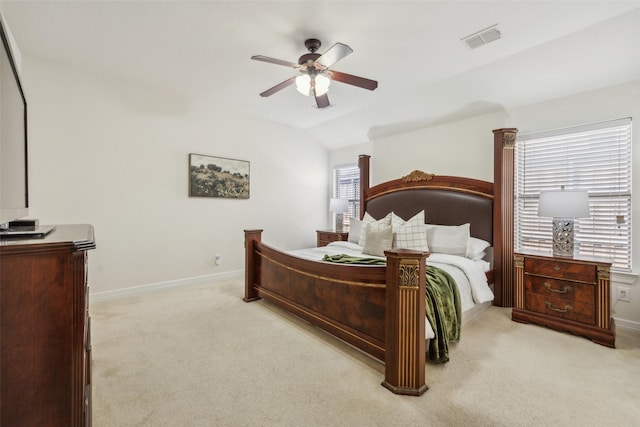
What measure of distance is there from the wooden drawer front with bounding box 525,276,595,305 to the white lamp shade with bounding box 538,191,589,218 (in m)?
0.61

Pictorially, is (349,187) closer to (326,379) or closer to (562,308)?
(562,308)

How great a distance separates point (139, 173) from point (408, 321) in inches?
145

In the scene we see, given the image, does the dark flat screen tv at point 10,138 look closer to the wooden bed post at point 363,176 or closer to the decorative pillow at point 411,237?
the decorative pillow at point 411,237

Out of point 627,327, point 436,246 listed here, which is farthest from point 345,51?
point 627,327

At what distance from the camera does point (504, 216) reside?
338 cm

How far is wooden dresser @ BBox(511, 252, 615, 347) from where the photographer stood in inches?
97.3

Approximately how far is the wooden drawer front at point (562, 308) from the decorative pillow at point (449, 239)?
740mm

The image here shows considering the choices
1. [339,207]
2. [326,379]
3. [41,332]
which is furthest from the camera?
[339,207]

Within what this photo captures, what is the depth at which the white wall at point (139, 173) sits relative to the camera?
3.21 meters

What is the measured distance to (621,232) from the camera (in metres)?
2.82

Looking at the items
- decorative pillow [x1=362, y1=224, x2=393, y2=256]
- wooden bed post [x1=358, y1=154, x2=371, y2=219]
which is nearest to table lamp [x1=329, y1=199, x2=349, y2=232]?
wooden bed post [x1=358, y1=154, x2=371, y2=219]

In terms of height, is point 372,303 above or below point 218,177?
Result: below

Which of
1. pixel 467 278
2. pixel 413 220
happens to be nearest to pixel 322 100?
pixel 413 220

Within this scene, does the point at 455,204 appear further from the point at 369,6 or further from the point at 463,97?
the point at 369,6
